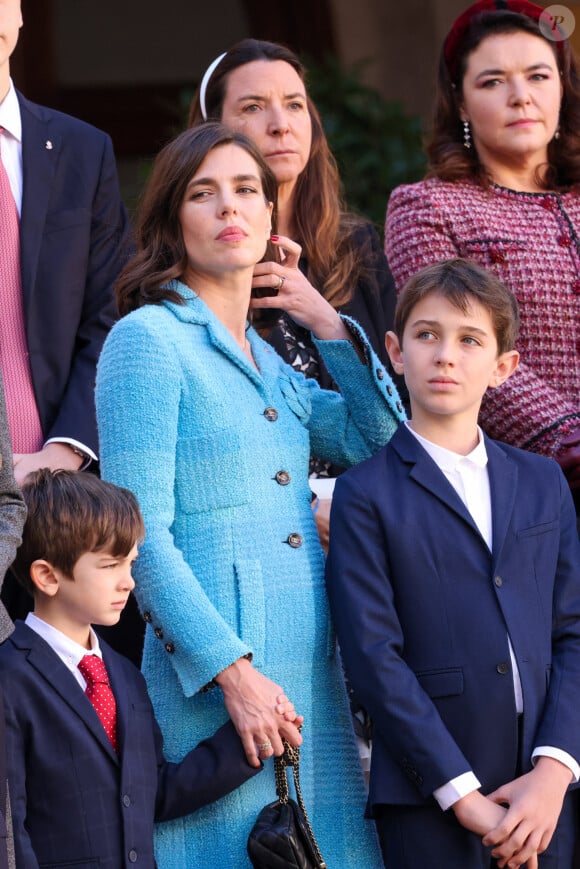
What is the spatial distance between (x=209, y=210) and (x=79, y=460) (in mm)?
682

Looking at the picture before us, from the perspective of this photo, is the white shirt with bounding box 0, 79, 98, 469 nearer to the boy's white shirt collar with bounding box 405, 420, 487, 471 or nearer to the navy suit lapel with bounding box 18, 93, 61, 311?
the navy suit lapel with bounding box 18, 93, 61, 311

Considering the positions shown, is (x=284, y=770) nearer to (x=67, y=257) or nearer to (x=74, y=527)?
(x=74, y=527)

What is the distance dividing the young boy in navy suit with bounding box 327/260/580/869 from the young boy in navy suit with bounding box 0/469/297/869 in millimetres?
293

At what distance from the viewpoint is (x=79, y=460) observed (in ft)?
12.5

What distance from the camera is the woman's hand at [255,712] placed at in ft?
10.3

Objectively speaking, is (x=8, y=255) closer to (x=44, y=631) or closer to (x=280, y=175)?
(x=280, y=175)

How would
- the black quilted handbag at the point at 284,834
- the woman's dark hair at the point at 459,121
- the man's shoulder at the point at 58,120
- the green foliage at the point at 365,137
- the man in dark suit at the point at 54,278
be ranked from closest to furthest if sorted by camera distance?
the black quilted handbag at the point at 284,834
the man in dark suit at the point at 54,278
the man's shoulder at the point at 58,120
the woman's dark hair at the point at 459,121
the green foliage at the point at 365,137

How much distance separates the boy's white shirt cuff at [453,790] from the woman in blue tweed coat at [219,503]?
0.86 feet

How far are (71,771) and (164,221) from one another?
1317mm

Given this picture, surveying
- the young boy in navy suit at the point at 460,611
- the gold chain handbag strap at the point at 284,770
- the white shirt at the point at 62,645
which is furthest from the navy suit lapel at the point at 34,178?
the gold chain handbag strap at the point at 284,770

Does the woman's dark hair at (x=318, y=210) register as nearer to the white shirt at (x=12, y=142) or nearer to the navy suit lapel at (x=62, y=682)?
the white shirt at (x=12, y=142)

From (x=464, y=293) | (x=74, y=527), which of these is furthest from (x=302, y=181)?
(x=74, y=527)

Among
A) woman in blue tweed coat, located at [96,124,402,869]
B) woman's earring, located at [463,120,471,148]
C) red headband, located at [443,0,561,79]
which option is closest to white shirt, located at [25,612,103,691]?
woman in blue tweed coat, located at [96,124,402,869]

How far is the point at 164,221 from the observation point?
12.1ft
